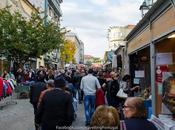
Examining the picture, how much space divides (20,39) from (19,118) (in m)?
15.5

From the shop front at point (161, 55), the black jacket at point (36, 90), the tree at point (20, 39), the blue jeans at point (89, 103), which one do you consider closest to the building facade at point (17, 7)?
the tree at point (20, 39)

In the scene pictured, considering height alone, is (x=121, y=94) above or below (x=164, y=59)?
below

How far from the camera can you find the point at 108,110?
4.74 meters

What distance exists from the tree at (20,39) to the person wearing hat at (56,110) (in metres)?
22.6

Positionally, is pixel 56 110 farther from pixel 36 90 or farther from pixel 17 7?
pixel 17 7

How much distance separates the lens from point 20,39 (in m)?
30.7

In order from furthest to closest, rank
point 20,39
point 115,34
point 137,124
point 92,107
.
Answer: point 115,34, point 20,39, point 92,107, point 137,124

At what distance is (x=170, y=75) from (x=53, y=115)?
2902mm

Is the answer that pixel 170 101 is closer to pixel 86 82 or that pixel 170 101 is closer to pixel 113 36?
pixel 86 82

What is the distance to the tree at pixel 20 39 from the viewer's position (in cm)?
3048

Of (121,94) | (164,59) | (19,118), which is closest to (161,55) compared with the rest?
(164,59)

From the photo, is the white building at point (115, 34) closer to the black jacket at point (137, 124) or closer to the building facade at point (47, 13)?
the building facade at point (47, 13)

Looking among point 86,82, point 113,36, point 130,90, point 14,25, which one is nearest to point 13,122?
point 86,82

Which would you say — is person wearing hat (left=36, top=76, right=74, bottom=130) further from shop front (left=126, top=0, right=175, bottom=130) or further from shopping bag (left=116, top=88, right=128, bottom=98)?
shopping bag (left=116, top=88, right=128, bottom=98)
